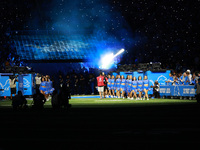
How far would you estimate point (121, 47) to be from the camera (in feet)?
185

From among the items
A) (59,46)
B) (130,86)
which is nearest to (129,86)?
(130,86)

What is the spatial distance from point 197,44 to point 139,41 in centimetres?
1399

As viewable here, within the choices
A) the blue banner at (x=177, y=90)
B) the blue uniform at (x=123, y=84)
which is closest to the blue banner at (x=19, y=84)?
the blue uniform at (x=123, y=84)

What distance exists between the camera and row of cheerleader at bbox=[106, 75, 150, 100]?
31.0m

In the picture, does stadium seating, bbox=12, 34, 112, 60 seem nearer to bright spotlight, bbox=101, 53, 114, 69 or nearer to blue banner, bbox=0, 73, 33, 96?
bright spotlight, bbox=101, 53, 114, 69

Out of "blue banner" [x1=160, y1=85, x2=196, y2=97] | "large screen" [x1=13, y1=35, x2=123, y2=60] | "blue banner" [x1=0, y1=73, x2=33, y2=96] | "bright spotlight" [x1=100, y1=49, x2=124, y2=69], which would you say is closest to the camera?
"blue banner" [x1=160, y1=85, x2=196, y2=97]

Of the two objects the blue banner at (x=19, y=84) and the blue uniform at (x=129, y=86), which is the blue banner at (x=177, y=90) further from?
the blue banner at (x=19, y=84)

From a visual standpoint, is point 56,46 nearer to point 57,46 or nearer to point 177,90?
point 57,46

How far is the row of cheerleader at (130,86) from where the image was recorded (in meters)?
31.0

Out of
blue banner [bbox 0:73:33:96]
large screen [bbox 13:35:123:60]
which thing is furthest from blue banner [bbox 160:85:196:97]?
large screen [bbox 13:35:123:60]

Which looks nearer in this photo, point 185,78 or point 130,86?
point 185,78

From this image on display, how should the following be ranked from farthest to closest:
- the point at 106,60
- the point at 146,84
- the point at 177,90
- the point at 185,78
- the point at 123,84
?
the point at 106,60, the point at 123,84, the point at 177,90, the point at 146,84, the point at 185,78

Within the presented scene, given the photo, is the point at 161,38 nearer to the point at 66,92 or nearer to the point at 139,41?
the point at 139,41

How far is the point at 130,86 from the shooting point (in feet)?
108
